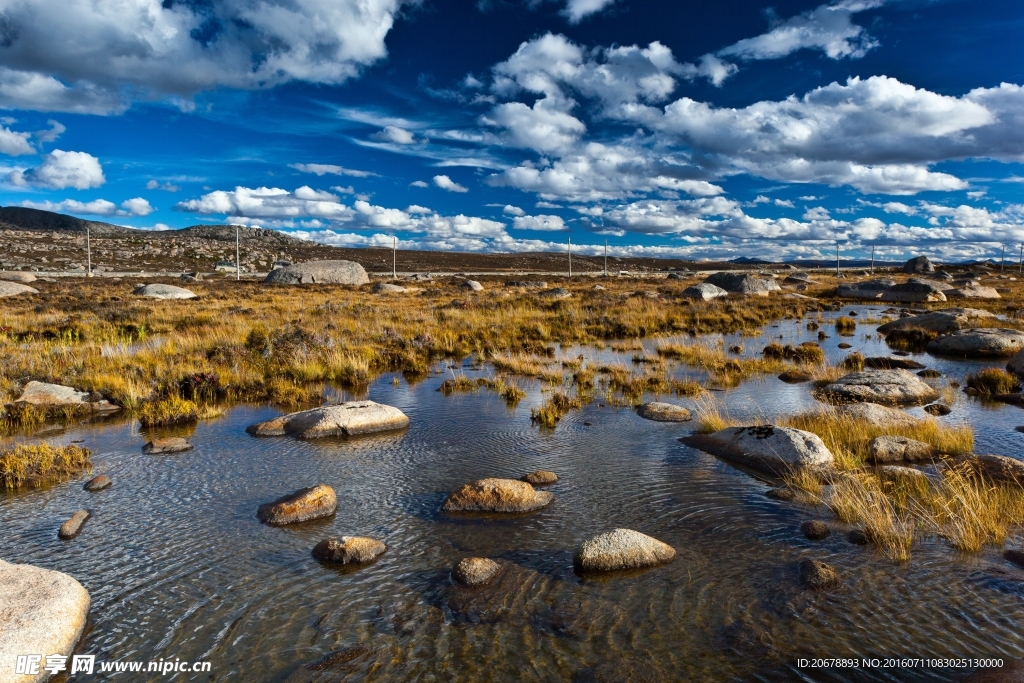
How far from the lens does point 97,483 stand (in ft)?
25.0

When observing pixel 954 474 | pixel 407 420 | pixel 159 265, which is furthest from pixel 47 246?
pixel 954 474

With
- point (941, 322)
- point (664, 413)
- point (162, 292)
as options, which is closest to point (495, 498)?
point (664, 413)

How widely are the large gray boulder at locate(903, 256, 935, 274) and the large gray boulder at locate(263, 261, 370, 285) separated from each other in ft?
252

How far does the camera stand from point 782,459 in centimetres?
824

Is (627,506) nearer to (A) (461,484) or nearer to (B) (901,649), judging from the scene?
(A) (461,484)

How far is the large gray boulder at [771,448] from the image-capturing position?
8.12m

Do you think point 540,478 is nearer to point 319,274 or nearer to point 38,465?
point 38,465

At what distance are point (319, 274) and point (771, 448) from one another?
5255 cm

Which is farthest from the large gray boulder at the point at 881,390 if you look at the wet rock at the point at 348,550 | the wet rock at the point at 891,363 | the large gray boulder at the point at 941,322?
the large gray boulder at the point at 941,322

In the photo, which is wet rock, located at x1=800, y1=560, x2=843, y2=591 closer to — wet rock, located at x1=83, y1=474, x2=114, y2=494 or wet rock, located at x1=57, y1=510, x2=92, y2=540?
wet rock, located at x1=57, y1=510, x2=92, y2=540

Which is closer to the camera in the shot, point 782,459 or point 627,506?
point 627,506

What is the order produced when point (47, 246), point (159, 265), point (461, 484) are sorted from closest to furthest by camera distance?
1. point (461, 484)
2. point (159, 265)
3. point (47, 246)

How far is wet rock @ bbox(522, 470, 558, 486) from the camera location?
777 centimetres

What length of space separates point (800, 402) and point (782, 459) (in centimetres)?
490
